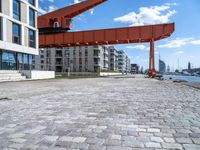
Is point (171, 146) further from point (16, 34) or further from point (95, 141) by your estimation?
point (16, 34)

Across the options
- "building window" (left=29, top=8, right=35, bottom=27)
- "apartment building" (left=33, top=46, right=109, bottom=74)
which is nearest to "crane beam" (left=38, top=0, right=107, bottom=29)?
"building window" (left=29, top=8, right=35, bottom=27)

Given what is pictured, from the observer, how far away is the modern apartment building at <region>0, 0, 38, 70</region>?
82.9 ft

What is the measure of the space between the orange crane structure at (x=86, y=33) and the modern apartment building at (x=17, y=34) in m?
6.87

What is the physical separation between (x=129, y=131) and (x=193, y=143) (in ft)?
3.91

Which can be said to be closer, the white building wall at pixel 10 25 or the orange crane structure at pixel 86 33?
the white building wall at pixel 10 25

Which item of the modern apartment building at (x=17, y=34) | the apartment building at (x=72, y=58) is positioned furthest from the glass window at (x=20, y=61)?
the apartment building at (x=72, y=58)

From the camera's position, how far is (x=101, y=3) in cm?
3866

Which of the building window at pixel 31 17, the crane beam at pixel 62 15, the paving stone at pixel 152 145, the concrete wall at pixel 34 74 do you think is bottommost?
the paving stone at pixel 152 145

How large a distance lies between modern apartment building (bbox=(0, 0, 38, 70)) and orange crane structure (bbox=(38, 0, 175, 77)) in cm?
687

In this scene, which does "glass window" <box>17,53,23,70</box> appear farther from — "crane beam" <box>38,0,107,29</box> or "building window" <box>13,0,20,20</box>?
"crane beam" <box>38,0,107,29</box>

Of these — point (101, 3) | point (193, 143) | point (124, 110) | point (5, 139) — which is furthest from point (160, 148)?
point (101, 3)

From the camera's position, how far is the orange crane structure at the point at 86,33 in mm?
33706

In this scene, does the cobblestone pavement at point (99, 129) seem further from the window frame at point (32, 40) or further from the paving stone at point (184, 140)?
the window frame at point (32, 40)

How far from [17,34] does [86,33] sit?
39.7 feet
